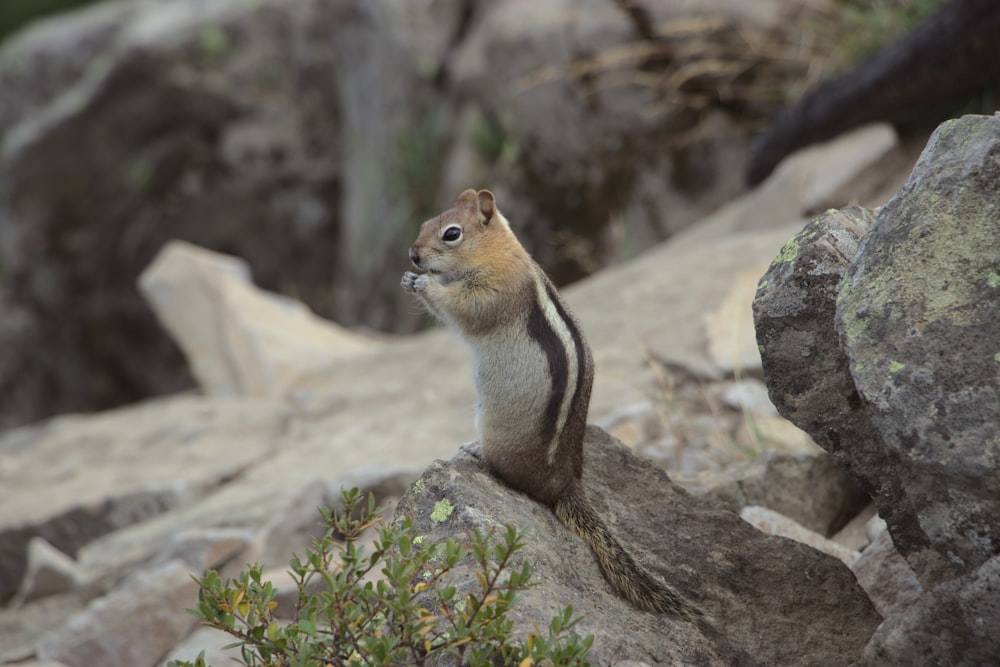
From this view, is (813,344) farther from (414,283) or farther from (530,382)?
(414,283)

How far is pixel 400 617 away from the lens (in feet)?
8.56

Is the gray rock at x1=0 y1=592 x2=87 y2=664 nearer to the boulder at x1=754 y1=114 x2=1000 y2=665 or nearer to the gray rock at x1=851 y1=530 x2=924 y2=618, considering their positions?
the gray rock at x1=851 y1=530 x2=924 y2=618

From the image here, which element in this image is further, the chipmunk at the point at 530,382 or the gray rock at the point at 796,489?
the gray rock at the point at 796,489

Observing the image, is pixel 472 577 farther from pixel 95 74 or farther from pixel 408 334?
pixel 95 74

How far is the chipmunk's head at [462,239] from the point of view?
4230mm

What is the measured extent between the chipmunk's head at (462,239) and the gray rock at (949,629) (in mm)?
2059

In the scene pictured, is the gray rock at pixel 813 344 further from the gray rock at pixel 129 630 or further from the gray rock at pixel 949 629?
the gray rock at pixel 129 630

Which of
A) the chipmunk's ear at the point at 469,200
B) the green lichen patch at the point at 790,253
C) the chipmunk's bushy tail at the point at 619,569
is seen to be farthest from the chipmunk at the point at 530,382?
the green lichen patch at the point at 790,253

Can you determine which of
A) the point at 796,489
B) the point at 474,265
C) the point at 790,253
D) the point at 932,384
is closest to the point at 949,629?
the point at 932,384

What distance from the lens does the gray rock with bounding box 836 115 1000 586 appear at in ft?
8.42

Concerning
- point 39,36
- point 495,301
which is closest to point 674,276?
point 495,301

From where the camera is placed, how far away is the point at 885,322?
2.74m

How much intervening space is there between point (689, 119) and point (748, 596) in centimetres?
847

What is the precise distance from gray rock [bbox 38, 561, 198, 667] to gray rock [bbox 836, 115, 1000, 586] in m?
3.12
